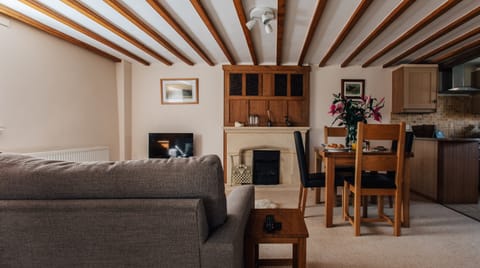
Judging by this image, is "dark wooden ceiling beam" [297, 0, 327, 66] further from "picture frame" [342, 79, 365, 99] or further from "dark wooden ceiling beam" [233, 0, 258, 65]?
"picture frame" [342, 79, 365, 99]

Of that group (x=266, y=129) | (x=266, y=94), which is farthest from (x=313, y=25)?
(x=266, y=129)

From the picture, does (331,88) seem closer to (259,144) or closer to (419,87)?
(419,87)

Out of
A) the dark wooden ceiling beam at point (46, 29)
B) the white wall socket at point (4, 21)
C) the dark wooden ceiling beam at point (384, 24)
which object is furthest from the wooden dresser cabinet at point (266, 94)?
the white wall socket at point (4, 21)

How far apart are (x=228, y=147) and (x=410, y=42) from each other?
3194 millimetres

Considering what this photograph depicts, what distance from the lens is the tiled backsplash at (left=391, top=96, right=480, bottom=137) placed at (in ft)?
14.1

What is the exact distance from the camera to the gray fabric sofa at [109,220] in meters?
0.83

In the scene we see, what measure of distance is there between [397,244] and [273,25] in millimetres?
2601

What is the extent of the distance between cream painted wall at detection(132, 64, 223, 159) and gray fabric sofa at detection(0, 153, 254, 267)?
3.58 metres

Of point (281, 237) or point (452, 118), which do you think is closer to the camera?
point (281, 237)

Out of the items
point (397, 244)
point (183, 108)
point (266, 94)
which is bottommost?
point (397, 244)

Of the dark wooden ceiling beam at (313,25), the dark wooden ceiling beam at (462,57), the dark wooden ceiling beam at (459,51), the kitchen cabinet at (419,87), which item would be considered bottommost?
the kitchen cabinet at (419,87)

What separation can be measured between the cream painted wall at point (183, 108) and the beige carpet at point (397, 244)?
2.47 metres

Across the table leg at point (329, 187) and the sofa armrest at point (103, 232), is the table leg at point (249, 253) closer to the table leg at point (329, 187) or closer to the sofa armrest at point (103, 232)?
the sofa armrest at point (103, 232)

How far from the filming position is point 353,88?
173 inches
